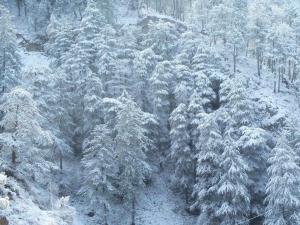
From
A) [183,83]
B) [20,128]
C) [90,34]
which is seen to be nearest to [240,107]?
[183,83]

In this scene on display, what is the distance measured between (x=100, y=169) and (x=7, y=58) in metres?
16.1

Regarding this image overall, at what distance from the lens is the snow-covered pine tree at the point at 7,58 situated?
41625mm

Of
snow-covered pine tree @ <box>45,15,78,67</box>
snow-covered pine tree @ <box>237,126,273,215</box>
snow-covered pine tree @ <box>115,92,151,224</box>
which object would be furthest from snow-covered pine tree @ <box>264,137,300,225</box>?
snow-covered pine tree @ <box>45,15,78,67</box>

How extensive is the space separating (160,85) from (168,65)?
352cm

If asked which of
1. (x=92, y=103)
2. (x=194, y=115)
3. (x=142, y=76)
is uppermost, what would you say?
(x=142, y=76)

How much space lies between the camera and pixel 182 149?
4266cm

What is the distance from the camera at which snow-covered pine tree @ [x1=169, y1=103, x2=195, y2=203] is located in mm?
42312

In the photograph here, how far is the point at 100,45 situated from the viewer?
48.8 meters

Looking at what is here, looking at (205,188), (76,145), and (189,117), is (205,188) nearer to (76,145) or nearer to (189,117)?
(189,117)

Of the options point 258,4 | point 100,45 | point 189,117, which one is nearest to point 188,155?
point 189,117

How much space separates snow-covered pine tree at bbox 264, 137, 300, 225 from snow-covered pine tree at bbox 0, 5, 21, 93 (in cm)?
2699

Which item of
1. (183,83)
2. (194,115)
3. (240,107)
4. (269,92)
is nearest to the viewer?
(240,107)

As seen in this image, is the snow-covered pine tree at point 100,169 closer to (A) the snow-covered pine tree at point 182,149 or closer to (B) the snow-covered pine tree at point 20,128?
(A) the snow-covered pine tree at point 182,149

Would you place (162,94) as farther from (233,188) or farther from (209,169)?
(233,188)
